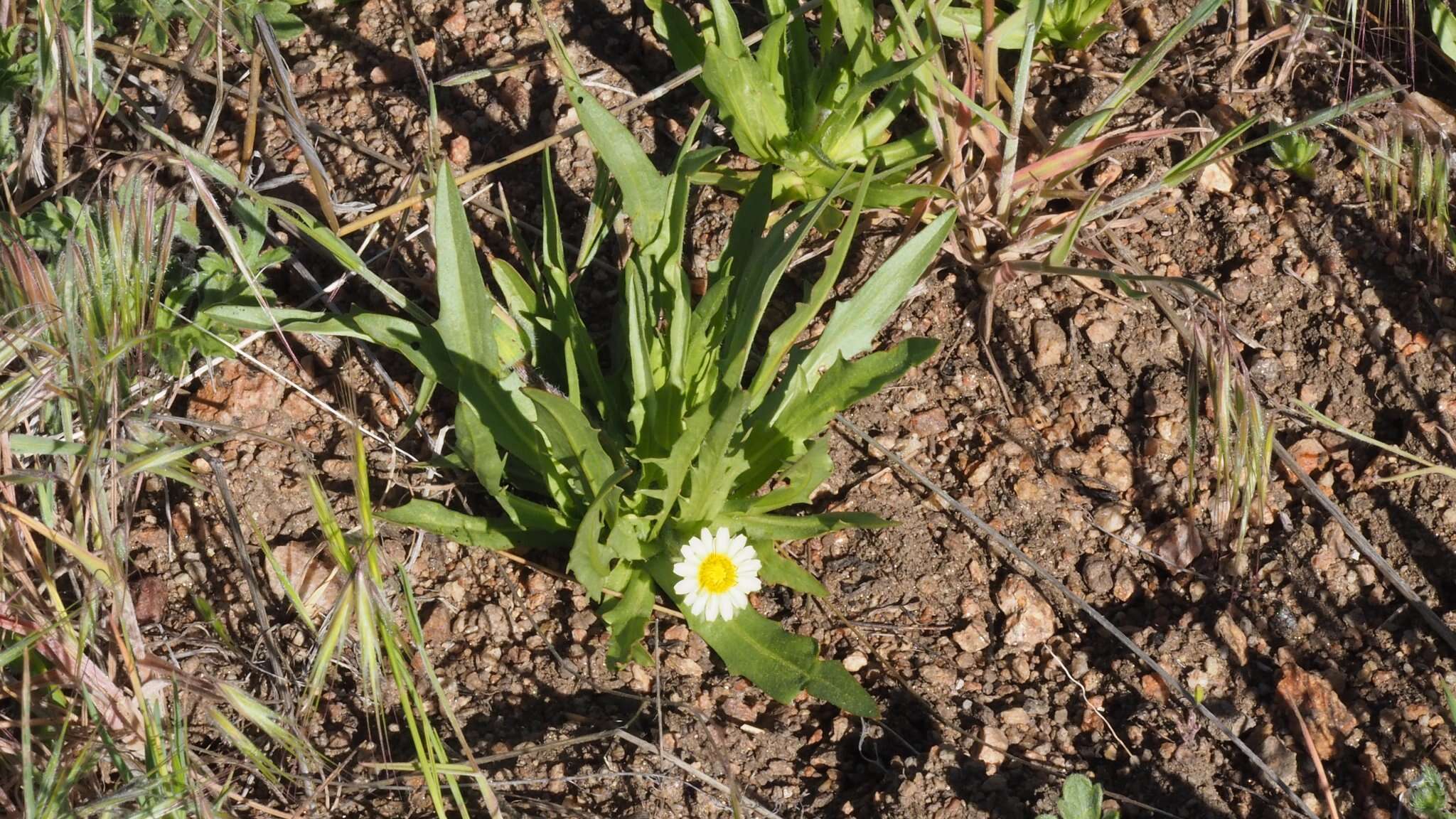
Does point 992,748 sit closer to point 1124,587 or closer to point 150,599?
point 1124,587

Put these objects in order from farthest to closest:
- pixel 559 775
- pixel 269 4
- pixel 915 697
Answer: pixel 269 4 → pixel 915 697 → pixel 559 775

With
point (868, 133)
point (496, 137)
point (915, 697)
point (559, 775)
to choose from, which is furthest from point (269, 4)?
point (915, 697)

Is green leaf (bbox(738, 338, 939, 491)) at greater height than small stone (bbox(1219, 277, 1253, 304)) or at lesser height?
lesser

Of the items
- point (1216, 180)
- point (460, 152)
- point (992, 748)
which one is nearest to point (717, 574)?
point (992, 748)

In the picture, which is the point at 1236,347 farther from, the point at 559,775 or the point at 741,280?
the point at 559,775

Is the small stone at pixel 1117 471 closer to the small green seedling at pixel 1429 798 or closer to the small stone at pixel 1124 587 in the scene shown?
the small stone at pixel 1124 587

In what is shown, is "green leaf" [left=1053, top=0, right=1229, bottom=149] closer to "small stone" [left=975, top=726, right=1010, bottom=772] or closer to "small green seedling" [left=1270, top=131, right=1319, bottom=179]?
Result: "small green seedling" [left=1270, top=131, right=1319, bottom=179]

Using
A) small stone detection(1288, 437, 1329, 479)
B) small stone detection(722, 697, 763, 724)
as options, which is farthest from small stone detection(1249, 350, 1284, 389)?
small stone detection(722, 697, 763, 724)
